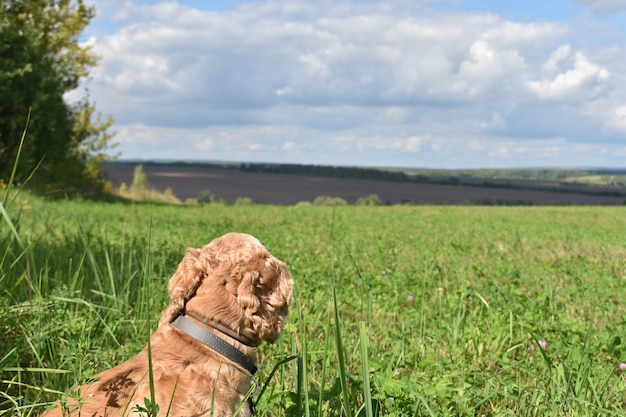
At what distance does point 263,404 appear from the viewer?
10.1 ft

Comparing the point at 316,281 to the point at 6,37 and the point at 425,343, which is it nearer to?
the point at 425,343

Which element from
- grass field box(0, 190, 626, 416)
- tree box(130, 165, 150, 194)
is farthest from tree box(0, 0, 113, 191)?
grass field box(0, 190, 626, 416)

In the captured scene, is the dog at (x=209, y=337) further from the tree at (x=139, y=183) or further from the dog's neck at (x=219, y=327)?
the tree at (x=139, y=183)

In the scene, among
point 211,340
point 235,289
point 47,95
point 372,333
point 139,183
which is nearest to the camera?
point 211,340

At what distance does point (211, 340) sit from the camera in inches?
110

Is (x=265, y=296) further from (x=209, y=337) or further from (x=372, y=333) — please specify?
(x=372, y=333)

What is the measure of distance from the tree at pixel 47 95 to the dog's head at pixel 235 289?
67.6 feet

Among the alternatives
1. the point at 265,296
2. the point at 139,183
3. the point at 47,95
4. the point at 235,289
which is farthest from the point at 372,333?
the point at 139,183

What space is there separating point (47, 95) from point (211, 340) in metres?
24.0

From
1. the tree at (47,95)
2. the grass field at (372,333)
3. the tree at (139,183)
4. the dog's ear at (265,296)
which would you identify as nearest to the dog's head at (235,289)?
the dog's ear at (265,296)

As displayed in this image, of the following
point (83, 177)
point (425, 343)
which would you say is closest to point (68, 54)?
point (83, 177)

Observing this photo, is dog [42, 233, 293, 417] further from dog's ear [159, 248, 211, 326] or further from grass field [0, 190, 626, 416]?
grass field [0, 190, 626, 416]

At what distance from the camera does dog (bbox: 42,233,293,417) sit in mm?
2600

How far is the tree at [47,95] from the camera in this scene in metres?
22.4
